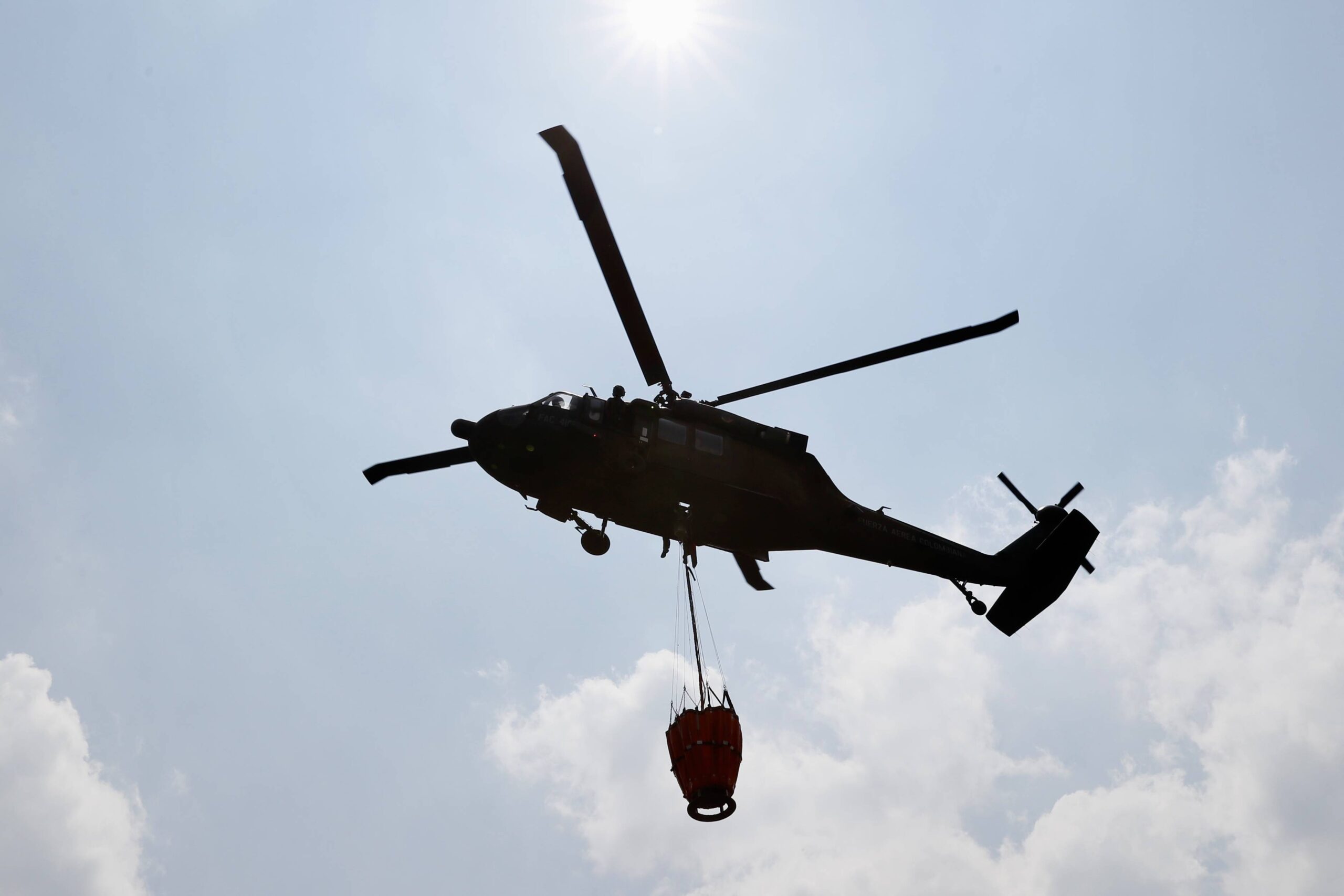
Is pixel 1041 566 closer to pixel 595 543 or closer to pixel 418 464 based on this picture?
pixel 595 543

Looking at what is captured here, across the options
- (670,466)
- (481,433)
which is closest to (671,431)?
(670,466)

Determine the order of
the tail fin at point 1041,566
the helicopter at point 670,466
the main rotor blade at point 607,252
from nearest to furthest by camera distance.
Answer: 1. the main rotor blade at point 607,252
2. the helicopter at point 670,466
3. the tail fin at point 1041,566

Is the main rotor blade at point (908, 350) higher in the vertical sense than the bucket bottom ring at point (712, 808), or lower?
higher

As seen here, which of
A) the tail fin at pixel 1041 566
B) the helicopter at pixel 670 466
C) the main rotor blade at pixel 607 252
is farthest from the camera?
the tail fin at pixel 1041 566

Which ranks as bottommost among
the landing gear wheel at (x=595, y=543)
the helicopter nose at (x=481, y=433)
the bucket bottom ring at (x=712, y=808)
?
the bucket bottom ring at (x=712, y=808)

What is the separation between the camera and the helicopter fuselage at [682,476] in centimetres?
1596

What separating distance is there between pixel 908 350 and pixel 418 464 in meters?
8.78

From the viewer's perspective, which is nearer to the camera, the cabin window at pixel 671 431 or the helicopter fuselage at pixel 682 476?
the helicopter fuselage at pixel 682 476

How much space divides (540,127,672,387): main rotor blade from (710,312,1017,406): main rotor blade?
2233 mm

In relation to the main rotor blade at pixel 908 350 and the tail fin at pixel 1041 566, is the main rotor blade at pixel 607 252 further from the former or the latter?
the tail fin at pixel 1041 566

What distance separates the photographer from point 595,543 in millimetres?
16406

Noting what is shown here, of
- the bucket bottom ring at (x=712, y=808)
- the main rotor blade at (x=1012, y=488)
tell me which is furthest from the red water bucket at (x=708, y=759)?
the main rotor blade at (x=1012, y=488)

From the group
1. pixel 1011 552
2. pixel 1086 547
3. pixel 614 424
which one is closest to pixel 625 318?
pixel 614 424

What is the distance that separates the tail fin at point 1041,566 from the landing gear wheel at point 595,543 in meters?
8.73
